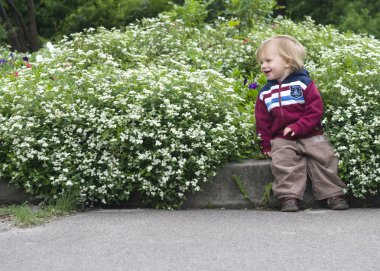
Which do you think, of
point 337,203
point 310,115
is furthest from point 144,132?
point 337,203

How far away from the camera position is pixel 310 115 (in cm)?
512

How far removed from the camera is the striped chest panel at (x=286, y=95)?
5215 millimetres

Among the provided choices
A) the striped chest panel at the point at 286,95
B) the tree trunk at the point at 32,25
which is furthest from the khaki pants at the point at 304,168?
the tree trunk at the point at 32,25

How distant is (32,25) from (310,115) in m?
9.25

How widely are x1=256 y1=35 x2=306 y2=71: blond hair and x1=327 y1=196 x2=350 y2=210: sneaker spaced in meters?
1.02

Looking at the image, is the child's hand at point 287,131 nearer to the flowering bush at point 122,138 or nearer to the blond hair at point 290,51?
the flowering bush at point 122,138

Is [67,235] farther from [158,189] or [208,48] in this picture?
[208,48]

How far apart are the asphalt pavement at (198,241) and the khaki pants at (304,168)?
0.16m

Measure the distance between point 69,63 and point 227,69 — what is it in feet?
5.23

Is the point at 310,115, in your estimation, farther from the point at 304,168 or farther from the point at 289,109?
the point at 304,168

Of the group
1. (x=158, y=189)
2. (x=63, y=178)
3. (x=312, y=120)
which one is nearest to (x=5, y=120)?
(x=63, y=178)

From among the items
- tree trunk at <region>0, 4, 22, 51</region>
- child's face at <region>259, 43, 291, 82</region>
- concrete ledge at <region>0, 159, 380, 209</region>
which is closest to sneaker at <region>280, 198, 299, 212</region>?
concrete ledge at <region>0, 159, 380, 209</region>

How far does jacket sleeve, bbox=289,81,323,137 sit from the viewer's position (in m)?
5.10

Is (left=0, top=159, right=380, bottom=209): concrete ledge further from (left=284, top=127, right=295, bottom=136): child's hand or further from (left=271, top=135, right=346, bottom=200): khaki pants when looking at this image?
(left=284, top=127, right=295, bottom=136): child's hand
